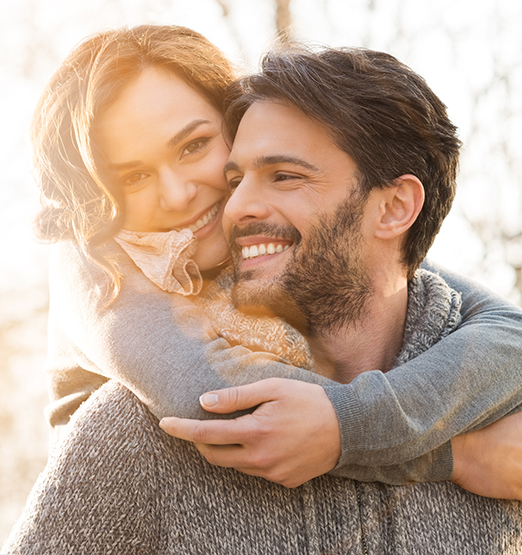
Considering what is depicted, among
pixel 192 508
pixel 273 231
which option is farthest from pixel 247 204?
pixel 192 508

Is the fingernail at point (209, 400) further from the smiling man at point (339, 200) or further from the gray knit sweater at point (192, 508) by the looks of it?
the smiling man at point (339, 200)

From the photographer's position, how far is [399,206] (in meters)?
2.40

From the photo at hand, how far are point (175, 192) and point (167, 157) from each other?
0.16 m

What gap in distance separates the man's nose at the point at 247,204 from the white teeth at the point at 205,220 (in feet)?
0.56

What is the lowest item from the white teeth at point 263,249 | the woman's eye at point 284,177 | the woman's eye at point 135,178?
the white teeth at point 263,249

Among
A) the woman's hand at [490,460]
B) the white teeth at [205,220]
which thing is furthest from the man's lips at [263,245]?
the woman's hand at [490,460]

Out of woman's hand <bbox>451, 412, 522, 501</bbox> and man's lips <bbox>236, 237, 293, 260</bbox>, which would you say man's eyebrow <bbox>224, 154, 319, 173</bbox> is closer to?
man's lips <bbox>236, 237, 293, 260</bbox>

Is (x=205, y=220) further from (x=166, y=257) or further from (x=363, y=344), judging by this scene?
(x=363, y=344)

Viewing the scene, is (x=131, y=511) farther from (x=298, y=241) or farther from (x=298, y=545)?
(x=298, y=241)

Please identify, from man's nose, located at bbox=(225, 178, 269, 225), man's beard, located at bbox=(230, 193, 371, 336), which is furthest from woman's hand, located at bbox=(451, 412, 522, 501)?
man's nose, located at bbox=(225, 178, 269, 225)

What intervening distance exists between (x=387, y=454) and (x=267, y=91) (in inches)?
54.9

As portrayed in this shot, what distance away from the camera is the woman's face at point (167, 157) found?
2.28 m

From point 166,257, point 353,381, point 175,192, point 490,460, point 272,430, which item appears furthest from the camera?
point 175,192

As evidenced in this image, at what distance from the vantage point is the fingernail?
1.64 metres
